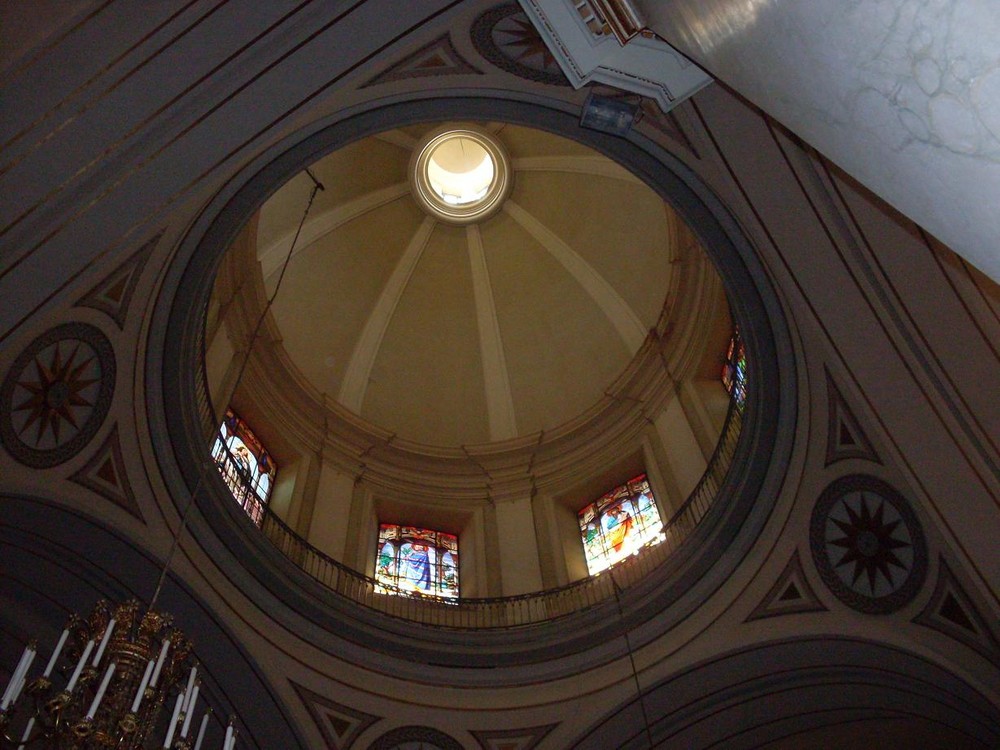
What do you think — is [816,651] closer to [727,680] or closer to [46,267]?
[727,680]

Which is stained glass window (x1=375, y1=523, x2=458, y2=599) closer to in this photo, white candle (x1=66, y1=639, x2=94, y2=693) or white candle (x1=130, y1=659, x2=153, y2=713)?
white candle (x1=130, y1=659, x2=153, y2=713)

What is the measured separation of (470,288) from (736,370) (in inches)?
253

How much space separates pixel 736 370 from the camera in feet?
33.4

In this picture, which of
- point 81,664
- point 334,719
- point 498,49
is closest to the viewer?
point 81,664

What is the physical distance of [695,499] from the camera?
10094 mm

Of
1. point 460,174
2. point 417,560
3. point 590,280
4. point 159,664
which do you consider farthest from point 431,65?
point 460,174

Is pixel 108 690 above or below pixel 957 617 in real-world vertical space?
below

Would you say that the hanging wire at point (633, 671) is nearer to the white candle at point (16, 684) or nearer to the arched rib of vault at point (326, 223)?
the white candle at point (16, 684)

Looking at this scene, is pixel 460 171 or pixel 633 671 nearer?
pixel 633 671

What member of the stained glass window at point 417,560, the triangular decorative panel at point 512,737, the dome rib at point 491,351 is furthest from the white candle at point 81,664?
the dome rib at point 491,351

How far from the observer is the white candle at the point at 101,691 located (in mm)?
4554

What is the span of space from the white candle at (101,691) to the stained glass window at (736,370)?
6434mm

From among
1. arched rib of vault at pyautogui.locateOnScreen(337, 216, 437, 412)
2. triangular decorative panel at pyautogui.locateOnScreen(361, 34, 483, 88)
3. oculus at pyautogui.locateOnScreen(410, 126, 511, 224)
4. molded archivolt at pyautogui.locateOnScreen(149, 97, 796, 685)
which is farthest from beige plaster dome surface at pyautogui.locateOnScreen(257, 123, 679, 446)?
triangular decorative panel at pyautogui.locateOnScreen(361, 34, 483, 88)

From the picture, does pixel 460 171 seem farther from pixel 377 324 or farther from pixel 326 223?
pixel 377 324
